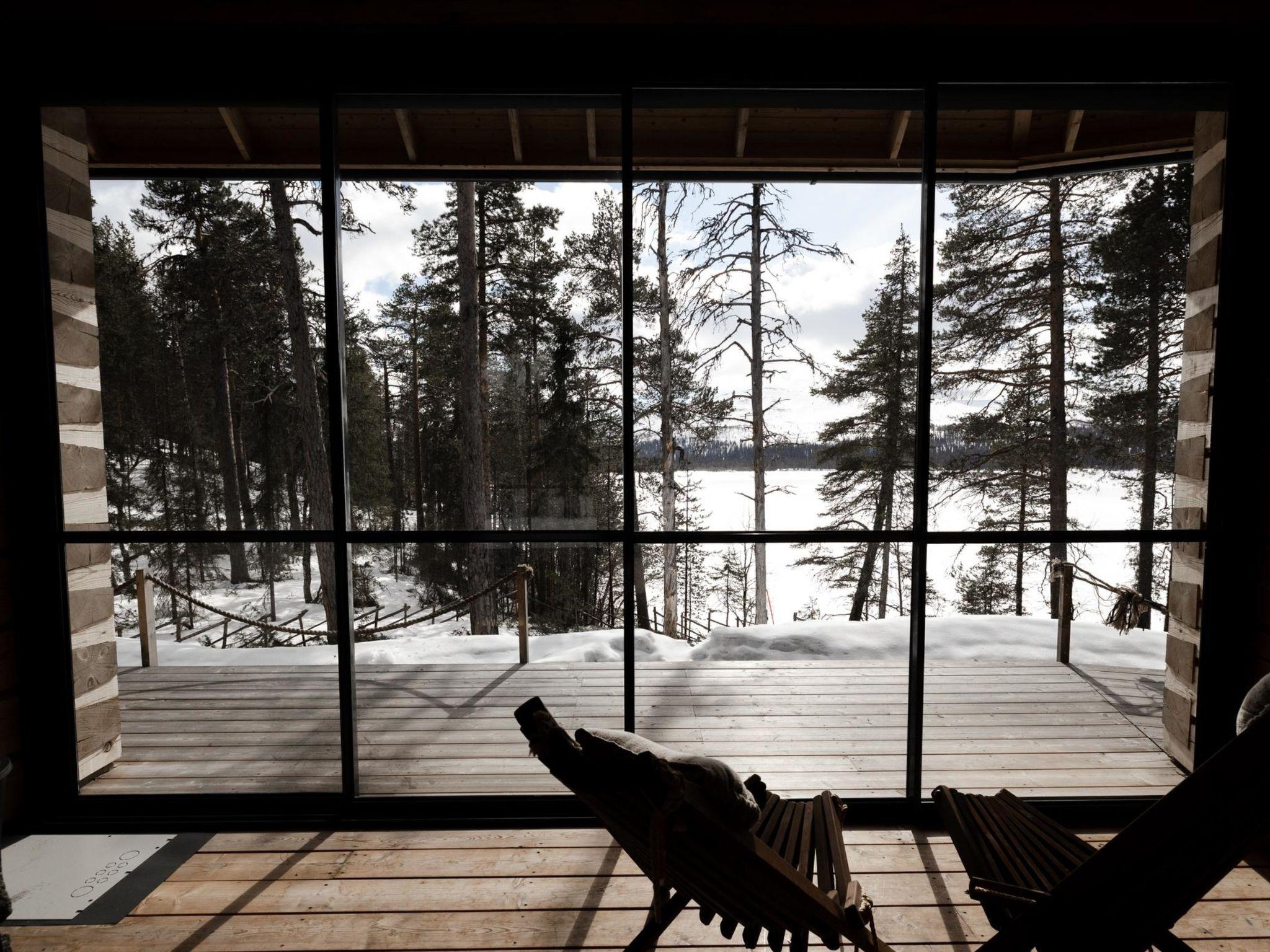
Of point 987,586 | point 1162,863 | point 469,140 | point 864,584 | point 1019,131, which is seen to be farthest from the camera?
point 864,584

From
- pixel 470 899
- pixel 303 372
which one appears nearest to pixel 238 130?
pixel 303 372

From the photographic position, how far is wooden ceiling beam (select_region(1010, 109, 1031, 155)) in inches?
122

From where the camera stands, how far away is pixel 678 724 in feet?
12.7

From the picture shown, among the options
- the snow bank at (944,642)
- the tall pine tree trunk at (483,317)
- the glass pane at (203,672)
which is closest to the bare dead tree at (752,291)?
the snow bank at (944,642)

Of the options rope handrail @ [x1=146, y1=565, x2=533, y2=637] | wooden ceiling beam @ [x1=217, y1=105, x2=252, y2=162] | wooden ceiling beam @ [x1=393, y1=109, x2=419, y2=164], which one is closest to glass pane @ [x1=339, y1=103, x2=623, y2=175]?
wooden ceiling beam @ [x1=393, y1=109, x2=419, y2=164]

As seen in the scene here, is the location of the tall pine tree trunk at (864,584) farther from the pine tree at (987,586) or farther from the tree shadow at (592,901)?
the tree shadow at (592,901)

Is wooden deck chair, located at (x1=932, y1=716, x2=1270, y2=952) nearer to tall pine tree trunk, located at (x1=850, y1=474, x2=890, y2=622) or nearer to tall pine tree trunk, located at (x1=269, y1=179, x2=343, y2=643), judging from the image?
tall pine tree trunk, located at (x1=269, y1=179, x2=343, y2=643)

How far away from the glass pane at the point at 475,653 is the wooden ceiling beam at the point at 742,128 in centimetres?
227

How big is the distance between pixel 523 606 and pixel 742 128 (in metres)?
3.20

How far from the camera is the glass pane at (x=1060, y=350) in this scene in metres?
4.62

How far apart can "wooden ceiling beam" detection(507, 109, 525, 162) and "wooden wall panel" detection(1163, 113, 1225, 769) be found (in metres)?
2.74

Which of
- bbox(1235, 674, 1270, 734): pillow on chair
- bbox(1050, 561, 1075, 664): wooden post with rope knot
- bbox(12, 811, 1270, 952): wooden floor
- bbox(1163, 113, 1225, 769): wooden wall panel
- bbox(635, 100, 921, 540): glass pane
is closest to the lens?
bbox(1235, 674, 1270, 734): pillow on chair

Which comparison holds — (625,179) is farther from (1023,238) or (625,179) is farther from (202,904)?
(1023,238)

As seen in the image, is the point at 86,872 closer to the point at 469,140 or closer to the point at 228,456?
the point at 228,456
